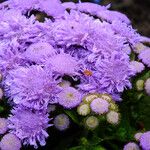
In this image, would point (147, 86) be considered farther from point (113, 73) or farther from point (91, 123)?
point (91, 123)

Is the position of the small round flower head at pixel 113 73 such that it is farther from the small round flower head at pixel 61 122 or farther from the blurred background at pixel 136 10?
the blurred background at pixel 136 10

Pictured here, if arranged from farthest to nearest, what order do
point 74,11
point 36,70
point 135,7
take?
1. point 135,7
2. point 74,11
3. point 36,70

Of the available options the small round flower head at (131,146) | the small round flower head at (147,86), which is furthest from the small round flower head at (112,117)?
the small round flower head at (147,86)

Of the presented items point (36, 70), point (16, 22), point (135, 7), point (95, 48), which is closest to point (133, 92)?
point (95, 48)

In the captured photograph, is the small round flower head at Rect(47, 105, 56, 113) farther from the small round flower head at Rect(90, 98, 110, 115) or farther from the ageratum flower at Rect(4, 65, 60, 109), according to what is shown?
the small round flower head at Rect(90, 98, 110, 115)

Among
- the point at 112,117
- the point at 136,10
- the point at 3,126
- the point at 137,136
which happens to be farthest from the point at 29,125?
the point at 136,10

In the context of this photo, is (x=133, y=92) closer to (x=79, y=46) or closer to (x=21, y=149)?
(x=79, y=46)
